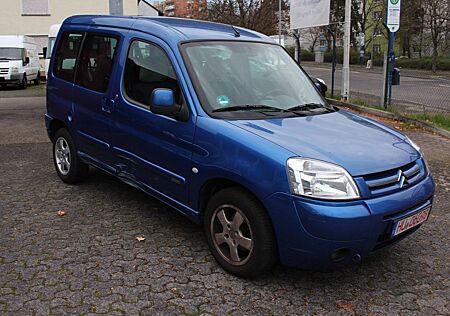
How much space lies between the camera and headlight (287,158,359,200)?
10.2ft

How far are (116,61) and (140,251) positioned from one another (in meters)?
1.89

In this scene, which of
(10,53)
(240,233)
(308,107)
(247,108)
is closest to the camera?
(240,233)

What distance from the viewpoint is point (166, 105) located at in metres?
3.80

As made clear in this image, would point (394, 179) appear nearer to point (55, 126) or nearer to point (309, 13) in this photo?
point (55, 126)

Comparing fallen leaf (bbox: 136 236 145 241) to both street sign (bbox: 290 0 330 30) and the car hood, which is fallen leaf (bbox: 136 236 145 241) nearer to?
the car hood

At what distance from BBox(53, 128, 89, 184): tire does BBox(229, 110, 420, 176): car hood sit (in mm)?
2659

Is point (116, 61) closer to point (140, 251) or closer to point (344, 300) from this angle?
point (140, 251)

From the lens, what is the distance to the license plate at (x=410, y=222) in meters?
3.34

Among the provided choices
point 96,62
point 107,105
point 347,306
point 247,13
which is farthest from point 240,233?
point 247,13

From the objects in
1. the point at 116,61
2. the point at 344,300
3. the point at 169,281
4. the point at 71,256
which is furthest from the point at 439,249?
the point at 116,61

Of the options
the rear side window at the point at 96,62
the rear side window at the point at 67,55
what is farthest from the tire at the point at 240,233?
the rear side window at the point at 67,55

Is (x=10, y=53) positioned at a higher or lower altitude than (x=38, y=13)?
lower

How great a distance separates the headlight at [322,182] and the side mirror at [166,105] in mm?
1094

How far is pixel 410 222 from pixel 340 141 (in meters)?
0.75
